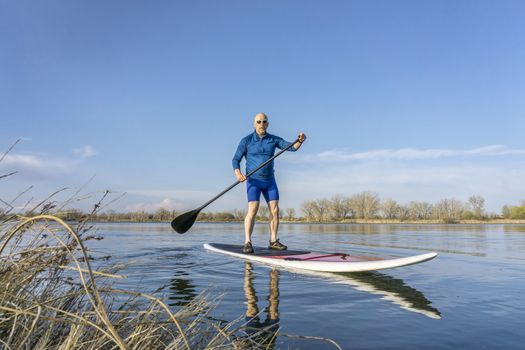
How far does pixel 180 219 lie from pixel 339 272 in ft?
10.6

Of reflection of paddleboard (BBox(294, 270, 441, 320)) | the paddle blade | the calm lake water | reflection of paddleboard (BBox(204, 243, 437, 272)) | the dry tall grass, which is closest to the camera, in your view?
the dry tall grass

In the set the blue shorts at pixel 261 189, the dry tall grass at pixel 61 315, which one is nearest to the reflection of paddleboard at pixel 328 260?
the blue shorts at pixel 261 189

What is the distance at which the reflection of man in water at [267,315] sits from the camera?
2.50m

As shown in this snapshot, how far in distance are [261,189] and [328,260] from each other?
7.79 feet

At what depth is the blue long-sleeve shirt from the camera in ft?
24.9

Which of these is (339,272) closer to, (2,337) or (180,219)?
(180,219)

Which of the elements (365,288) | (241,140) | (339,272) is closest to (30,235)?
(365,288)

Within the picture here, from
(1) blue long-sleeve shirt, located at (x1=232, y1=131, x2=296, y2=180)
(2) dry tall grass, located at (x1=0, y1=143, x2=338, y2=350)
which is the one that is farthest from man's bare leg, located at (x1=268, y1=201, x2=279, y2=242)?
(2) dry tall grass, located at (x1=0, y1=143, x2=338, y2=350)

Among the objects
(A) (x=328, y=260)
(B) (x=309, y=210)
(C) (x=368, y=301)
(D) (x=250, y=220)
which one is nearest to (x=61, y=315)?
(C) (x=368, y=301)

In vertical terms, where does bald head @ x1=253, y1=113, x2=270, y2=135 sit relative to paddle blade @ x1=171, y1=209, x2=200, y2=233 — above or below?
above

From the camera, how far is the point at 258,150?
766 centimetres

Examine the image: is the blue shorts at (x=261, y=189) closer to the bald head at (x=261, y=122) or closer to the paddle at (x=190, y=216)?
the paddle at (x=190, y=216)

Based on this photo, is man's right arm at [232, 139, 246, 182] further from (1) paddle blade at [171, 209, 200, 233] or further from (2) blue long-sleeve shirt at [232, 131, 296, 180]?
(1) paddle blade at [171, 209, 200, 233]

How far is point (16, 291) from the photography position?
203 cm
